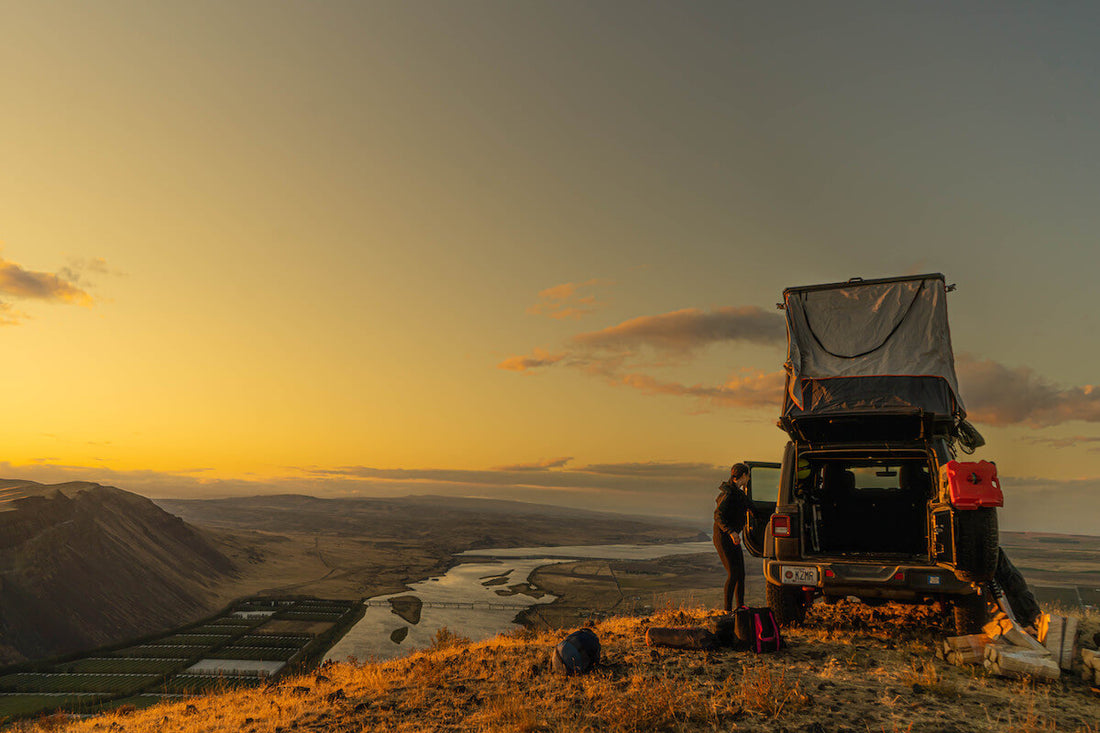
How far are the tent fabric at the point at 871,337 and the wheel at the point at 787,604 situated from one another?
9.21 ft

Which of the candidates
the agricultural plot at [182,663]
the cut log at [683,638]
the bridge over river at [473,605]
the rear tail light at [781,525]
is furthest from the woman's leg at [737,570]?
the bridge over river at [473,605]

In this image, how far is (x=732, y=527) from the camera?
9.47 metres

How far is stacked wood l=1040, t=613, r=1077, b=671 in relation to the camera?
6.70m

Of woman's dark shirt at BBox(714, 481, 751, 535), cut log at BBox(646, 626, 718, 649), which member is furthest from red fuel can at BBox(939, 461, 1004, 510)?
cut log at BBox(646, 626, 718, 649)

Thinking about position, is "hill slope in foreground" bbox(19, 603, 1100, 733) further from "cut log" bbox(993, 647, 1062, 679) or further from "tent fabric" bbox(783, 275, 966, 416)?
"tent fabric" bbox(783, 275, 966, 416)

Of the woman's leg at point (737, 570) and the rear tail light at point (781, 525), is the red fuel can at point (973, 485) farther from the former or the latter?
the woman's leg at point (737, 570)

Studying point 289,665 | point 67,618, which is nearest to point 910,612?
point 289,665

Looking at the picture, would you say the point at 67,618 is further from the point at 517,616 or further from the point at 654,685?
the point at 654,685

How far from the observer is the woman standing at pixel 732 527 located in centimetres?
946

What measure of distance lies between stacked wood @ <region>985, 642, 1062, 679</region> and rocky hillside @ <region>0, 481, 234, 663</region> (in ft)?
262

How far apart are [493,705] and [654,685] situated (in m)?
1.84

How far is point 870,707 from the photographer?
5.97m

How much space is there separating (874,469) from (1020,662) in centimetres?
452

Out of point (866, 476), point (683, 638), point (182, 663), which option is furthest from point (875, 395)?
point (182, 663)
